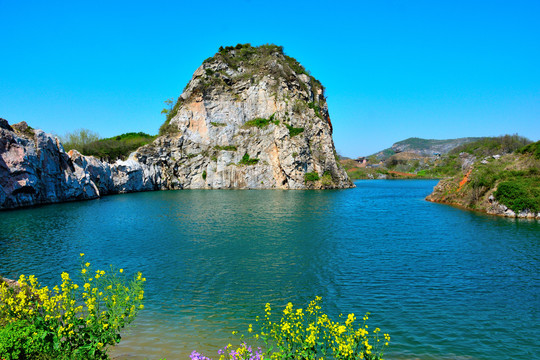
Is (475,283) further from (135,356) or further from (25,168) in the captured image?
(25,168)

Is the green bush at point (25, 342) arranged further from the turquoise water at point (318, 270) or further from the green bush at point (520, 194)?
the green bush at point (520, 194)

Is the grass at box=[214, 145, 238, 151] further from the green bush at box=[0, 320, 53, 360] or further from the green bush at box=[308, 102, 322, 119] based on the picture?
the green bush at box=[0, 320, 53, 360]

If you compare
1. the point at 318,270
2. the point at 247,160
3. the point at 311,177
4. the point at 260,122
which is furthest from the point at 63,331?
the point at 260,122

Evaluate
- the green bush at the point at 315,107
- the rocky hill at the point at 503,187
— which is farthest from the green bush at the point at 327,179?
the rocky hill at the point at 503,187

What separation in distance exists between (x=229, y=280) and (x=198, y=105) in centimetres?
7934

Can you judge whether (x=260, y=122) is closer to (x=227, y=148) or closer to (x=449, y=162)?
(x=227, y=148)

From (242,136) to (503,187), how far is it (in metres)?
60.7

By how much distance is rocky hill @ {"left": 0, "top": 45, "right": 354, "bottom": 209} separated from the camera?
265ft

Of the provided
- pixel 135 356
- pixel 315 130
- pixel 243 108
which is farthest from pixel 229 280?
pixel 243 108

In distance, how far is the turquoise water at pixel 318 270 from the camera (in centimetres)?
1106

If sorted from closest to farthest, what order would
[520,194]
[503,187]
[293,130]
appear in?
[520,194] → [503,187] → [293,130]

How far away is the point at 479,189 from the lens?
42688 millimetres

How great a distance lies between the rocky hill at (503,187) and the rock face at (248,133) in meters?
35.9

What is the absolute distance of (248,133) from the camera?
86.7 meters
